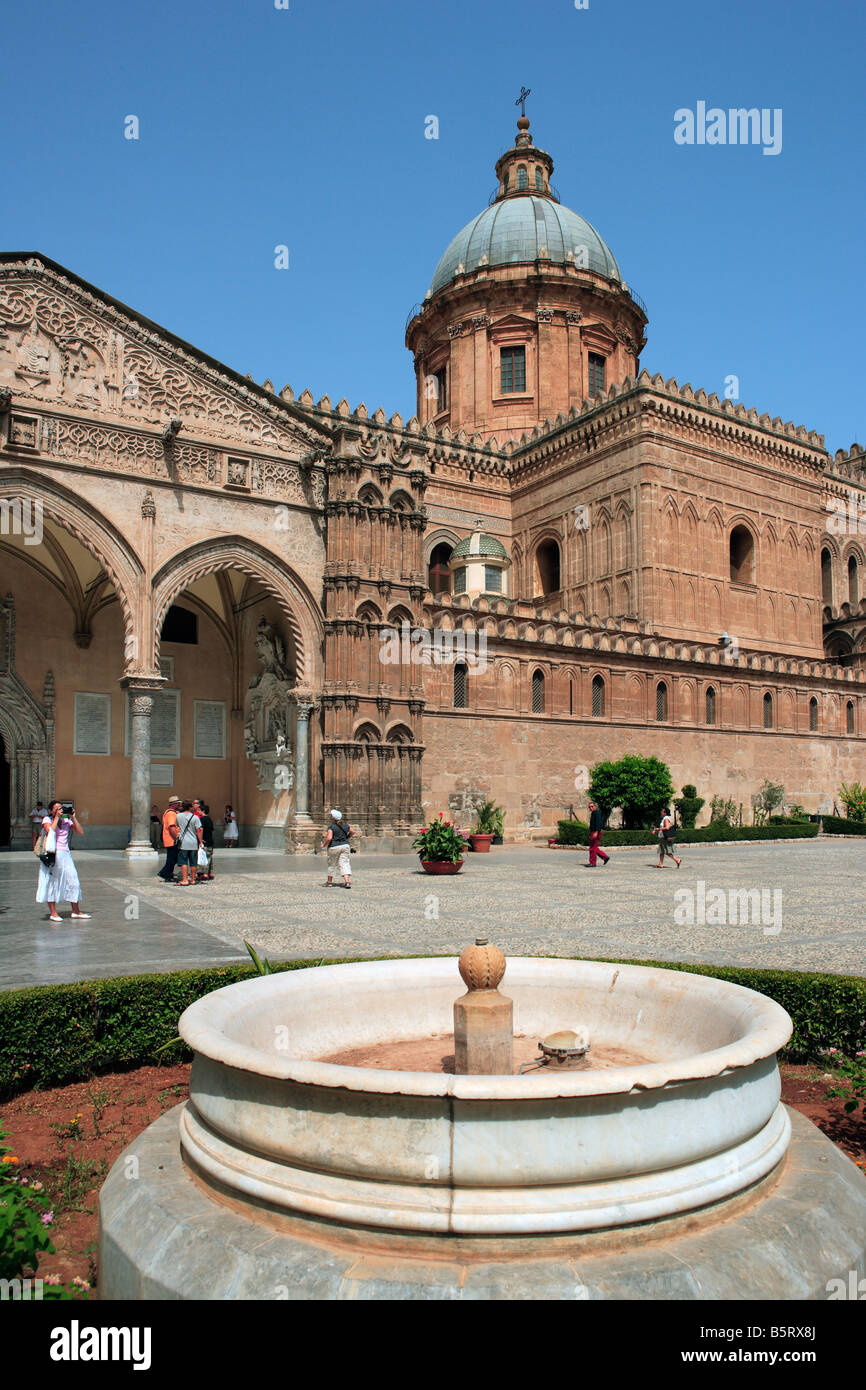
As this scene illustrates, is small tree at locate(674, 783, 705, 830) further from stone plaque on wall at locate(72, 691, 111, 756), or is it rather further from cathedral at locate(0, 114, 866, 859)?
stone plaque on wall at locate(72, 691, 111, 756)

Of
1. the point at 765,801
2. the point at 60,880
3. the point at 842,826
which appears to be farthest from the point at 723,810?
the point at 60,880

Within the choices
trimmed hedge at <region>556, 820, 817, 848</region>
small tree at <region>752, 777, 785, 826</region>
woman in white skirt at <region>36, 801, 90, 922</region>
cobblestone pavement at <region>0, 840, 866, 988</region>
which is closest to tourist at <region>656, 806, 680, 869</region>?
cobblestone pavement at <region>0, 840, 866, 988</region>

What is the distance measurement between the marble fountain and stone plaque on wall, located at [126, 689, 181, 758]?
77.6 ft

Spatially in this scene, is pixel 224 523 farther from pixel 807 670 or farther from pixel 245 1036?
pixel 807 670

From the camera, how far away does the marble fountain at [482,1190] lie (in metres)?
3.11

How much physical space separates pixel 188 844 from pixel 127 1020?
968 centimetres

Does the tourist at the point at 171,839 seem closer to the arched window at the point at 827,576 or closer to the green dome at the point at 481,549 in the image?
the green dome at the point at 481,549

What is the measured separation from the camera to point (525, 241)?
145ft

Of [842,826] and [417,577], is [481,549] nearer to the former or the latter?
[417,577]

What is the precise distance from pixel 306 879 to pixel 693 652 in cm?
2065

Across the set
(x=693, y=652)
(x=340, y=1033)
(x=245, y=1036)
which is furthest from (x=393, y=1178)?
(x=693, y=652)

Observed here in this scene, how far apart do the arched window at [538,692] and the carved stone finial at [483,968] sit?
82.3 feet

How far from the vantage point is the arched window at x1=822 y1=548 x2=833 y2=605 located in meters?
48.3

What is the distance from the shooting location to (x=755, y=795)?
1366 inches
